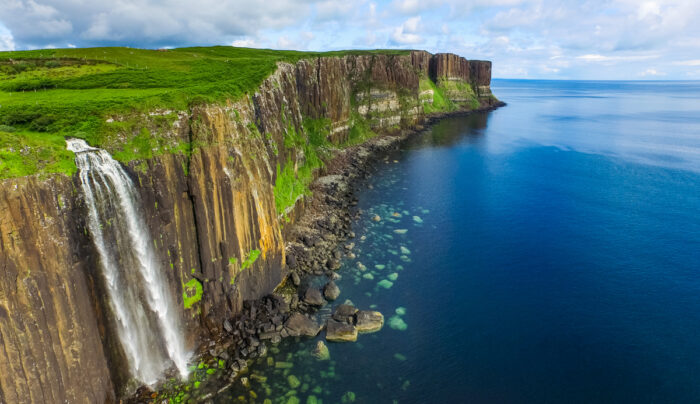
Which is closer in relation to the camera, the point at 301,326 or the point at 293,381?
the point at 293,381

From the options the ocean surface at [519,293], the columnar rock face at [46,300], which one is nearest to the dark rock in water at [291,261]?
the ocean surface at [519,293]

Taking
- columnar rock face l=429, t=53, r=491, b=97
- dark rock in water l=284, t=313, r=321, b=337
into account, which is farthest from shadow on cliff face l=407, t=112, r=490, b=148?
dark rock in water l=284, t=313, r=321, b=337

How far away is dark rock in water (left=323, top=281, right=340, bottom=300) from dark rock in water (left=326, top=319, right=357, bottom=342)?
13.2 feet

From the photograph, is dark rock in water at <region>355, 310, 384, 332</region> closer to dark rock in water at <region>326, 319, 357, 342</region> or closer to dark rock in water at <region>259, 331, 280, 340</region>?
dark rock in water at <region>326, 319, 357, 342</region>

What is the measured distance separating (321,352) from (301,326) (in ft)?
10.7

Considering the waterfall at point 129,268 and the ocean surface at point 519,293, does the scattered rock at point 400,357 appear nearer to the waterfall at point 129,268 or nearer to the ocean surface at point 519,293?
the ocean surface at point 519,293

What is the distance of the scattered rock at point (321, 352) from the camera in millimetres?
27906

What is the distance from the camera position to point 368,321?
31.3 metres

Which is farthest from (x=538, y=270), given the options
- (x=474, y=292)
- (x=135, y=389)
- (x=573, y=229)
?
(x=135, y=389)

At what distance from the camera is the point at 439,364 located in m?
27.4

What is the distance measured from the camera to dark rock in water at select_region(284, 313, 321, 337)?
99.2 feet

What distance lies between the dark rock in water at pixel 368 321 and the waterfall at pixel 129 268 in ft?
45.2

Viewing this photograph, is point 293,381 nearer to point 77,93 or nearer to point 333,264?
point 333,264

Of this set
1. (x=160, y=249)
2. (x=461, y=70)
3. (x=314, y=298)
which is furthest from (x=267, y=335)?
(x=461, y=70)
